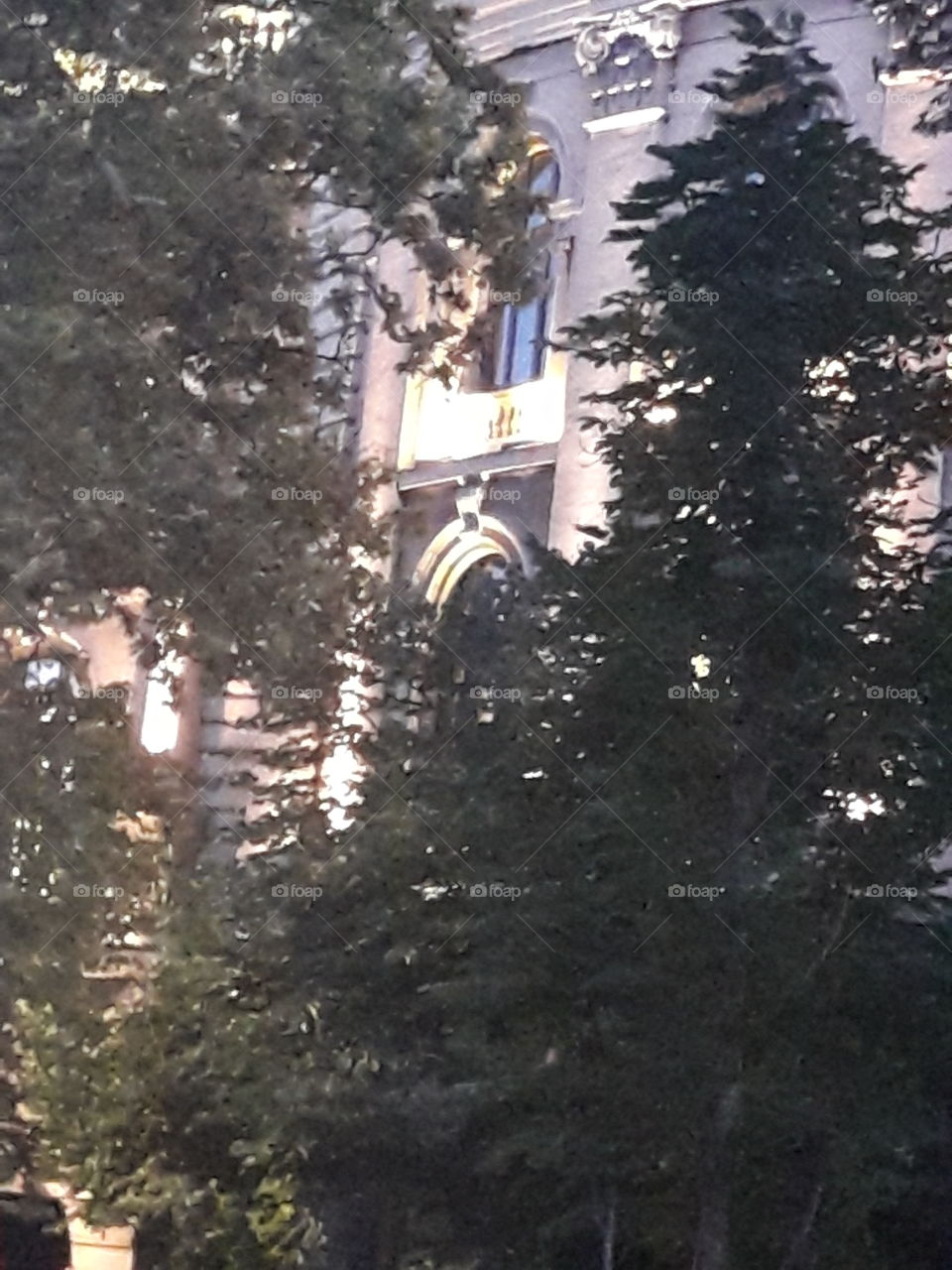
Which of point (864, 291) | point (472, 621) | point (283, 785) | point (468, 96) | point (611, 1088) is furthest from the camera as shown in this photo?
point (468, 96)

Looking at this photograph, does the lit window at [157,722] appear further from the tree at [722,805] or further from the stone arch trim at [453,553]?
the tree at [722,805]

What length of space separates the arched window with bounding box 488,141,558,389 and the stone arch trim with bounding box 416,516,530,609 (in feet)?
4.20

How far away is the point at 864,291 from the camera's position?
32.3ft

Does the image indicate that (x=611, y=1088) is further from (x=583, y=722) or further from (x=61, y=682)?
(x=61, y=682)

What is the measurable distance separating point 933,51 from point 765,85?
245cm

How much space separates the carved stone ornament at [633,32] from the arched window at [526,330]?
0.84 meters

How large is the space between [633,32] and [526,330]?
8.39 feet

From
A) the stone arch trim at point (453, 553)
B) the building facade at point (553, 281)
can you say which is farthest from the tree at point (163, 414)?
the stone arch trim at point (453, 553)

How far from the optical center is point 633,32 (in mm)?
15641

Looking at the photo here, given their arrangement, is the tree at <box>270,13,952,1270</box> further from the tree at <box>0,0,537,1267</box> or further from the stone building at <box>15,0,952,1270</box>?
the stone building at <box>15,0,952,1270</box>

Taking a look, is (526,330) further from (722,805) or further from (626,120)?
(722,805)

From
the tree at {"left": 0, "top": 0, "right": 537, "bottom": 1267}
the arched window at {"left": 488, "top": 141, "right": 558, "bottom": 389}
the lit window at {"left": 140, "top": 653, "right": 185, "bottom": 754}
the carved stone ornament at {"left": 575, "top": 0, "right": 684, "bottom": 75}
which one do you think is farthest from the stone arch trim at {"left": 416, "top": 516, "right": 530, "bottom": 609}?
the carved stone ornament at {"left": 575, "top": 0, "right": 684, "bottom": 75}

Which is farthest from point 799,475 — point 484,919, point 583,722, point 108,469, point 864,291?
point 108,469

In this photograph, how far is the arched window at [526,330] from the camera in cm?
1597
